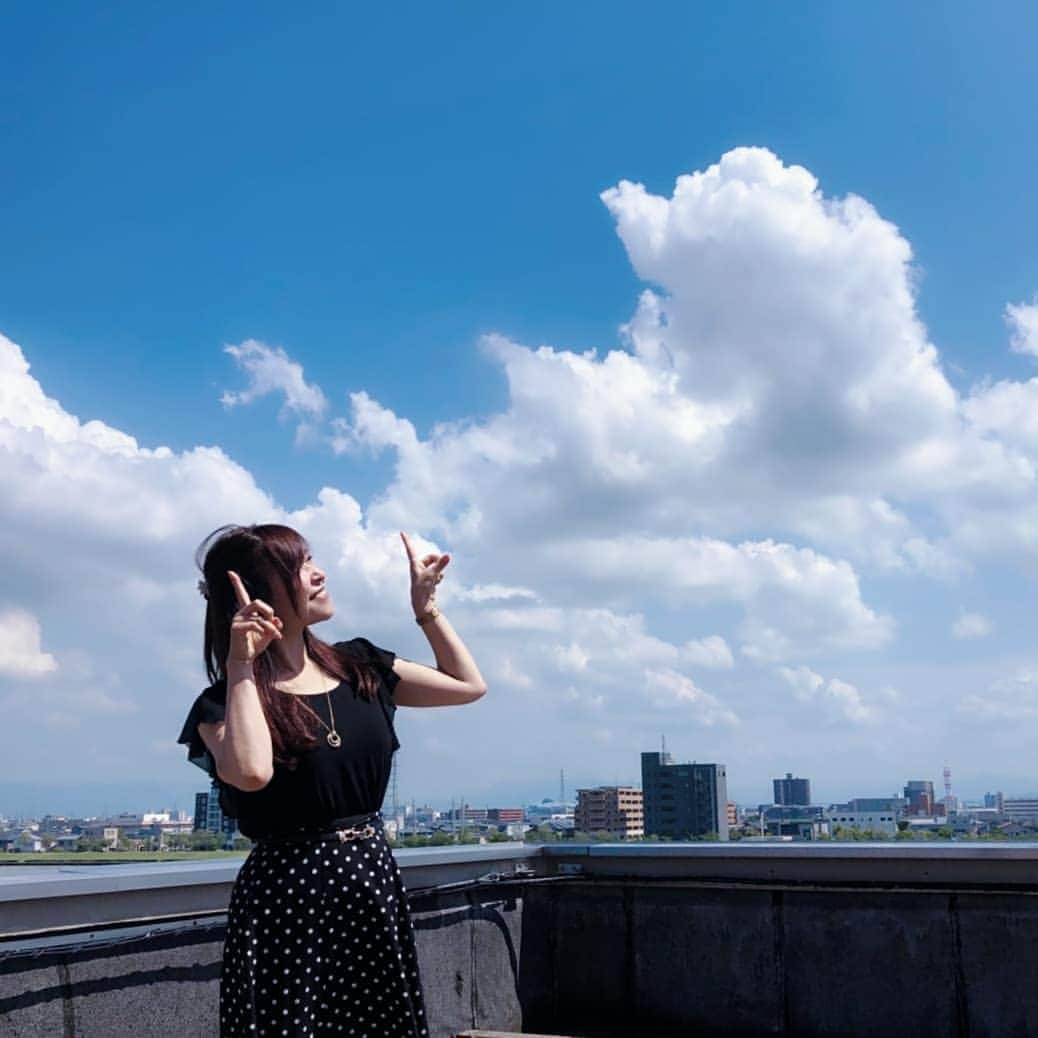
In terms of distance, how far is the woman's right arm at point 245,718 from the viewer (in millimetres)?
1930

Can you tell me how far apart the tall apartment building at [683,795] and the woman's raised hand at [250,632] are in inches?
563

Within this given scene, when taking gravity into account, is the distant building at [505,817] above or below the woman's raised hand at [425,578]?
below

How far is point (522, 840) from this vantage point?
17.5 feet

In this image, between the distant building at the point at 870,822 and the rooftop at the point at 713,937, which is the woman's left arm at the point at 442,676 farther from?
the distant building at the point at 870,822

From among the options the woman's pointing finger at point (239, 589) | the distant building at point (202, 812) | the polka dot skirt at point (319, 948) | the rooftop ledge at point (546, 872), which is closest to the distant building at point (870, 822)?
the rooftop ledge at point (546, 872)

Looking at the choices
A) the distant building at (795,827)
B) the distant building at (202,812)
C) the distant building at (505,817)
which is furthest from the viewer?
the distant building at (505,817)

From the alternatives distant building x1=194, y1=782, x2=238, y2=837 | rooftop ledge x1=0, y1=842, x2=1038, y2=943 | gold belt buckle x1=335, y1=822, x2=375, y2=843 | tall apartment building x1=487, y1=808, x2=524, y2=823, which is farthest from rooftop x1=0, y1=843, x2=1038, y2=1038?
tall apartment building x1=487, y1=808, x2=524, y2=823

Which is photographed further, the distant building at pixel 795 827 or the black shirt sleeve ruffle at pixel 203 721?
the distant building at pixel 795 827

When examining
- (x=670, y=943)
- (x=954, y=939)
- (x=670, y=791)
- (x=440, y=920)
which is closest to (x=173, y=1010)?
(x=440, y=920)

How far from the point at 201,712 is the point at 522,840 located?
3457mm

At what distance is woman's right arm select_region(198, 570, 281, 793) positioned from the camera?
1930 mm

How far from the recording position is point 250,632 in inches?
77.9

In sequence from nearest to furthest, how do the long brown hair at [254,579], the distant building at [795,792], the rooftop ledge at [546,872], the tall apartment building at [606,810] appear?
the long brown hair at [254,579] → the rooftop ledge at [546,872] → the tall apartment building at [606,810] → the distant building at [795,792]

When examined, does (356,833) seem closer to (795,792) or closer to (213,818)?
(213,818)
